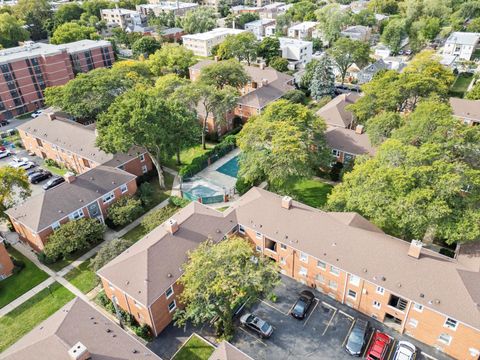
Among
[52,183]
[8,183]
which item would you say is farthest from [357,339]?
[52,183]

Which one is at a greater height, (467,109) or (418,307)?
(467,109)

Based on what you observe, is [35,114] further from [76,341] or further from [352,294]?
[352,294]

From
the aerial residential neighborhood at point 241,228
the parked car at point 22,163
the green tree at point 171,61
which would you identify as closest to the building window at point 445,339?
the aerial residential neighborhood at point 241,228

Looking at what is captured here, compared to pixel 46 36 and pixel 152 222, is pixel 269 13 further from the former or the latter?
pixel 152 222

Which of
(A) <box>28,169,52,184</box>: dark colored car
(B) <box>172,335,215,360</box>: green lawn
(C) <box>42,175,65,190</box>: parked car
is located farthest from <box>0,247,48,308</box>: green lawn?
(A) <box>28,169,52,184</box>: dark colored car

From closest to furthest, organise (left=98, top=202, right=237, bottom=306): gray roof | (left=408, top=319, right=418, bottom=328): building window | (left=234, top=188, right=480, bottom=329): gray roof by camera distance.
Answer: (left=234, top=188, right=480, bottom=329): gray roof < (left=408, top=319, right=418, bottom=328): building window < (left=98, top=202, right=237, bottom=306): gray roof

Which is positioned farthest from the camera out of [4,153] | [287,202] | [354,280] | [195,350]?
[4,153]

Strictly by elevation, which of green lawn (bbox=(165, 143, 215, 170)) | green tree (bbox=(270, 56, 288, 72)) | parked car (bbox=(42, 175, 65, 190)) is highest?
green tree (bbox=(270, 56, 288, 72))

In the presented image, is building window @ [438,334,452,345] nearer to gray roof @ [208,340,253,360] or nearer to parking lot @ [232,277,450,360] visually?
parking lot @ [232,277,450,360]
